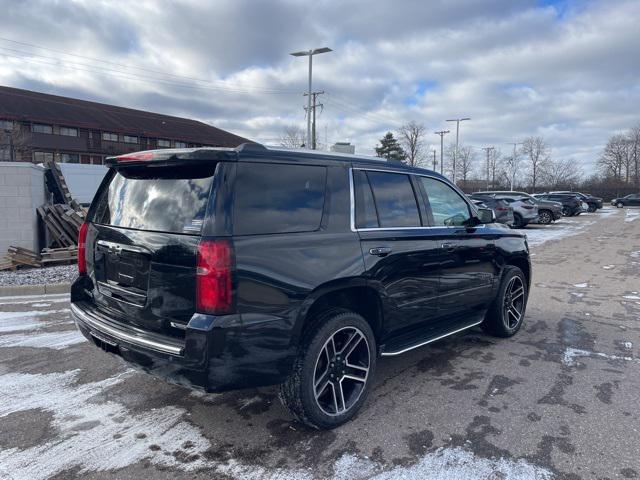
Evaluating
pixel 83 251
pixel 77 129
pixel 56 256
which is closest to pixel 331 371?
pixel 83 251

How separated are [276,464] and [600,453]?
6.67 ft

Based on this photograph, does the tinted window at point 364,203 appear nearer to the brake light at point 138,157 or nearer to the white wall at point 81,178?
the brake light at point 138,157

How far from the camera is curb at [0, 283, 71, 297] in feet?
23.2

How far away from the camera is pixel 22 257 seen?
883cm

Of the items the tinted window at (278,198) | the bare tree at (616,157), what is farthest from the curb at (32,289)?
the bare tree at (616,157)

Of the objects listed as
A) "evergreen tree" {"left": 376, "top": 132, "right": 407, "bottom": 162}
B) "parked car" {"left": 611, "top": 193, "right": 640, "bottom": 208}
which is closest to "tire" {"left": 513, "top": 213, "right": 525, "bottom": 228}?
"parked car" {"left": 611, "top": 193, "right": 640, "bottom": 208}

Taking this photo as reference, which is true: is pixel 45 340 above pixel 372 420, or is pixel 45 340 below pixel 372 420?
above

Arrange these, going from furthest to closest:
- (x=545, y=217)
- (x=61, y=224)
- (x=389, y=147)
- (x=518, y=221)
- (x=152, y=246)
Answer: (x=389, y=147)
(x=545, y=217)
(x=518, y=221)
(x=61, y=224)
(x=152, y=246)

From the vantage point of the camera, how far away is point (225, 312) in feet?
8.49

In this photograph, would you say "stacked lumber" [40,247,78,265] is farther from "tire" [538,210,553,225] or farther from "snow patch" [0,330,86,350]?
"tire" [538,210,553,225]

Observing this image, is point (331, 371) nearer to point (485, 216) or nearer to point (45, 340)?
point (485, 216)

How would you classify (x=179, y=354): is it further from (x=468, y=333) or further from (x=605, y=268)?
(x=605, y=268)

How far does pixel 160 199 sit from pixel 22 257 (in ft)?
24.7

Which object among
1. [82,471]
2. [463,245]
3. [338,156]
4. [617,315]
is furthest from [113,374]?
[617,315]
